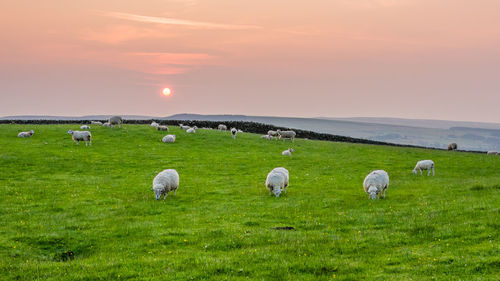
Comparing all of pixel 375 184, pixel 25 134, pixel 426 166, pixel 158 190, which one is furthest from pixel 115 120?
pixel 375 184

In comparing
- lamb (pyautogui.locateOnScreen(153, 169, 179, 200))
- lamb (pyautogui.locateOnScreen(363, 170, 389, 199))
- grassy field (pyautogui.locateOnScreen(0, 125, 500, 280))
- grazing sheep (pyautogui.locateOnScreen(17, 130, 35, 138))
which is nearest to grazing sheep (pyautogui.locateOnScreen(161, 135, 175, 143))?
grassy field (pyautogui.locateOnScreen(0, 125, 500, 280))

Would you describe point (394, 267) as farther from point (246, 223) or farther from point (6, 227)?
point (6, 227)

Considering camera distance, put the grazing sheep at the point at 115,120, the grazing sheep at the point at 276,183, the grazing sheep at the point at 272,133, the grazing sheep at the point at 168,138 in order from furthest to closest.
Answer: the grazing sheep at the point at 272,133, the grazing sheep at the point at 115,120, the grazing sheep at the point at 168,138, the grazing sheep at the point at 276,183

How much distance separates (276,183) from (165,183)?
7.24 m

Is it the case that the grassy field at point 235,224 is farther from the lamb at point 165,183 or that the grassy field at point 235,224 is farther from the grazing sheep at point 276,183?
the lamb at point 165,183

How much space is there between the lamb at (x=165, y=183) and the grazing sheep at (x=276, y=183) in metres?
6.30

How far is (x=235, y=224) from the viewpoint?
18.0m

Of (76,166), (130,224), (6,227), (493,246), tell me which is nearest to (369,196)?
(493,246)

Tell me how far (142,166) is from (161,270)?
89.7ft

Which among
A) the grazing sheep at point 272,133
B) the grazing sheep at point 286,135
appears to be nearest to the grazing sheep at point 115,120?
the grazing sheep at point 272,133

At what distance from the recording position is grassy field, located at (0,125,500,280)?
39.7 ft

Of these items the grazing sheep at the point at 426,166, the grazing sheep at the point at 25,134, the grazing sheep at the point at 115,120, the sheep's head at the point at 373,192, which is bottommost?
the sheep's head at the point at 373,192

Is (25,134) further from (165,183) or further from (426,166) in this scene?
(426,166)

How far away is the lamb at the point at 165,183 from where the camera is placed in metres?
24.4
